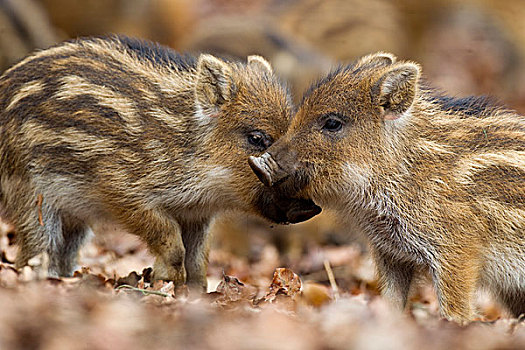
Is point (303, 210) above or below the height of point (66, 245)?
above

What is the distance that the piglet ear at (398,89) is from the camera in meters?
5.25

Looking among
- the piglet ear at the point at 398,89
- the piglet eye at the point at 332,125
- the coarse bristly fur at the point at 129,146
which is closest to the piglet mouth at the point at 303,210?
the coarse bristly fur at the point at 129,146

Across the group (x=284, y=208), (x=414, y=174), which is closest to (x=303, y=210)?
(x=284, y=208)

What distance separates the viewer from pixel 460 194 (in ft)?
16.9

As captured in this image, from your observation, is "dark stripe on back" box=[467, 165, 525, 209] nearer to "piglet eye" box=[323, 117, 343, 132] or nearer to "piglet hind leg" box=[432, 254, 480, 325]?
"piglet hind leg" box=[432, 254, 480, 325]

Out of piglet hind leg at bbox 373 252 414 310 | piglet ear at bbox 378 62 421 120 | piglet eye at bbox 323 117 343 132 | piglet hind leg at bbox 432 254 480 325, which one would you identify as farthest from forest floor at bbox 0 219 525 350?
piglet ear at bbox 378 62 421 120

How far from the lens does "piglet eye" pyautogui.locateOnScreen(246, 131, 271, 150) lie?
5.62 m

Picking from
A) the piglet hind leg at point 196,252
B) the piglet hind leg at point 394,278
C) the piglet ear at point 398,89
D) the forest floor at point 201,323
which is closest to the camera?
the forest floor at point 201,323

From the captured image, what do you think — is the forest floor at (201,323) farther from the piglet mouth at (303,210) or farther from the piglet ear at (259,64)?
the piglet ear at (259,64)

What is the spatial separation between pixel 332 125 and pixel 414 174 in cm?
64

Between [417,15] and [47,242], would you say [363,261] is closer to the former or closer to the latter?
[47,242]

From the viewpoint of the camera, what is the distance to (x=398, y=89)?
530 centimetres

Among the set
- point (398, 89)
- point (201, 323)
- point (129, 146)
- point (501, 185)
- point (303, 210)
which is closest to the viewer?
point (201, 323)

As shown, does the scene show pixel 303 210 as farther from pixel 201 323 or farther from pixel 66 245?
pixel 201 323
